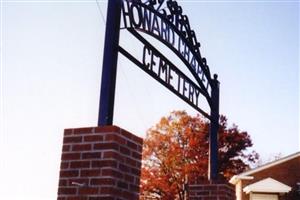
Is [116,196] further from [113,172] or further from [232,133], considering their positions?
[232,133]

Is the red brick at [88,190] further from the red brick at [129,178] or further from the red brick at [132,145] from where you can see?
the red brick at [132,145]

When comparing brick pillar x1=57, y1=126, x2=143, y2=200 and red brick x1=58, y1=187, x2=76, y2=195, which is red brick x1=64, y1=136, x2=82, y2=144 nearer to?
brick pillar x1=57, y1=126, x2=143, y2=200

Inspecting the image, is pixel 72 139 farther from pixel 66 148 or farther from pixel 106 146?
pixel 106 146

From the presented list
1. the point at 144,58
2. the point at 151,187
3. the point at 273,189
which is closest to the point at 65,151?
the point at 144,58

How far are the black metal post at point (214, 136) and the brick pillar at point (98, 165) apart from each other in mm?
2724

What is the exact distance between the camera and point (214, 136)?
6406 mm

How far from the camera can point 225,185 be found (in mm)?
6188

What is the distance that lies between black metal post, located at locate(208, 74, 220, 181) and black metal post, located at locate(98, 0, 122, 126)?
2.82 metres

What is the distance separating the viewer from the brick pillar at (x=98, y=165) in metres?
3.42

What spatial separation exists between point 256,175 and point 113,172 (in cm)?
2064

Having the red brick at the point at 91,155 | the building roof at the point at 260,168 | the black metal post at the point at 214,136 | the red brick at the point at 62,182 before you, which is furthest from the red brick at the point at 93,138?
the building roof at the point at 260,168

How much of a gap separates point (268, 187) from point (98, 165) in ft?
66.8

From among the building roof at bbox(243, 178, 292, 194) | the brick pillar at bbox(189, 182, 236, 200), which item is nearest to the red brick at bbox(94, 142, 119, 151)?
the brick pillar at bbox(189, 182, 236, 200)

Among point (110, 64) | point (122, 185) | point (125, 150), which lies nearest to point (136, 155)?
point (125, 150)
